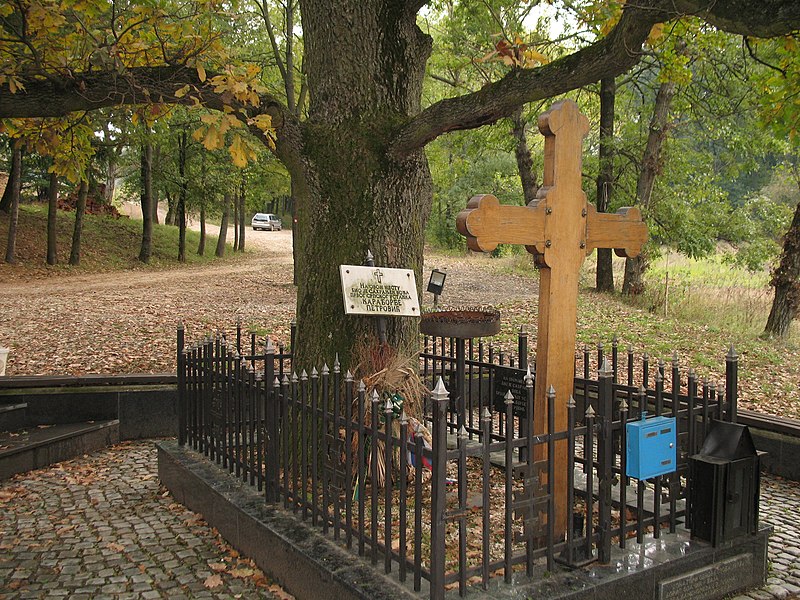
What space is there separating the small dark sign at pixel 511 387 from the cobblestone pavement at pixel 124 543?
2054 millimetres

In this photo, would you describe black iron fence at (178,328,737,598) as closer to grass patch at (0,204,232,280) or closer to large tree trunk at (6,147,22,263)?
grass patch at (0,204,232,280)

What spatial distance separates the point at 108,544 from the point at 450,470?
2.78 meters

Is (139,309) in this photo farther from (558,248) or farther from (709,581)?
(709,581)

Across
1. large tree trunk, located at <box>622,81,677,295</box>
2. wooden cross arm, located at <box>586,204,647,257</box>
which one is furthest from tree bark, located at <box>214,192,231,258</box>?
wooden cross arm, located at <box>586,204,647,257</box>

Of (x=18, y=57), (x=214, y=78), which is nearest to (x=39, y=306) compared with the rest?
(x=18, y=57)

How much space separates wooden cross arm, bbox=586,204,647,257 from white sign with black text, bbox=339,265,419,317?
1.57m

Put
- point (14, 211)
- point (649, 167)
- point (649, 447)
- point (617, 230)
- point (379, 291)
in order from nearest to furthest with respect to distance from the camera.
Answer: point (649, 447) < point (617, 230) < point (379, 291) < point (649, 167) < point (14, 211)

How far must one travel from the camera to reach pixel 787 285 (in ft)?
43.9

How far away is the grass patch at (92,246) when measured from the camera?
2484 centimetres

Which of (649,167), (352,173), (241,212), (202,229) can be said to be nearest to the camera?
(352,173)

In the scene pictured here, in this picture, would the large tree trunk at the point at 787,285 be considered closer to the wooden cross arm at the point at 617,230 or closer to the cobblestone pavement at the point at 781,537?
the cobblestone pavement at the point at 781,537

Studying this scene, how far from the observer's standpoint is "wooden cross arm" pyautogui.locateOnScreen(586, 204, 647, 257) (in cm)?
445

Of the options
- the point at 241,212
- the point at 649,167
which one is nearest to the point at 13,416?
the point at 649,167

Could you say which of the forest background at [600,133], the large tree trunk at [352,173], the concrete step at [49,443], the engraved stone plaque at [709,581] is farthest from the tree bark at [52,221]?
the engraved stone plaque at [709,581]
